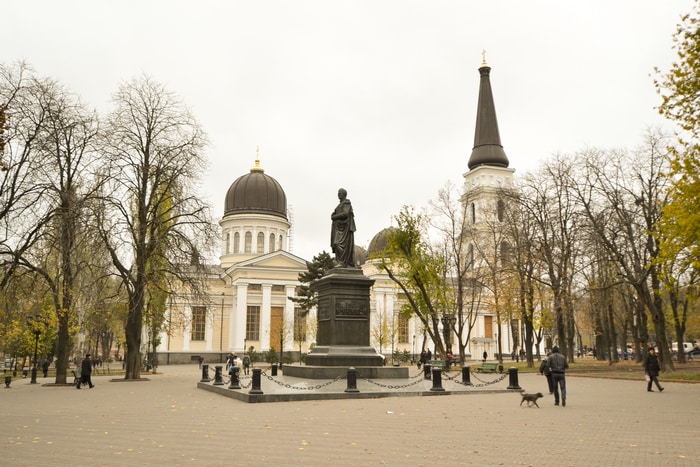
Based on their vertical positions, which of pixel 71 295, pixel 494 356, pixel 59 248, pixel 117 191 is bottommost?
pixel 494 356

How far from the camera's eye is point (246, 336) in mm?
61062

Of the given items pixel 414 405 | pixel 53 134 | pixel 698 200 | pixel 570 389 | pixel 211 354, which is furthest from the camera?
pixel 211 354

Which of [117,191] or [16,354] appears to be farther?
[16,354]

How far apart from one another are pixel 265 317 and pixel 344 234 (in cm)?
4293

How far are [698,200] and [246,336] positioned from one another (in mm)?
50383

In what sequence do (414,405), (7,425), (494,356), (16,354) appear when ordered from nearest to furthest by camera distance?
(7,425), (414,405), (16,354), (494,356)

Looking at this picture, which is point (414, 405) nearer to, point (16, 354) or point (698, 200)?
point (698, 200)

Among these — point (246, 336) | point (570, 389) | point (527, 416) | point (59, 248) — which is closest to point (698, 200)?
point (570, 389)

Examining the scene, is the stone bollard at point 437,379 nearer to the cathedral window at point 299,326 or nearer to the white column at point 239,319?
the cathedral window at point 299,326

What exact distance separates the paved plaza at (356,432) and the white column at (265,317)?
4434 centimetres

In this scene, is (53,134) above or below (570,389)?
above

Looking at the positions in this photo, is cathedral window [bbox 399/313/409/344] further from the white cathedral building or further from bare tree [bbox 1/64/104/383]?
bare tree [bbox 1/64/104/383]

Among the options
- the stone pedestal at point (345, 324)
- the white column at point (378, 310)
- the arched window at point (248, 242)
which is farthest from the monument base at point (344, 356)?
the arched window at point (248, 242)

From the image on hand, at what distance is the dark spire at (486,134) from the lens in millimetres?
73312
